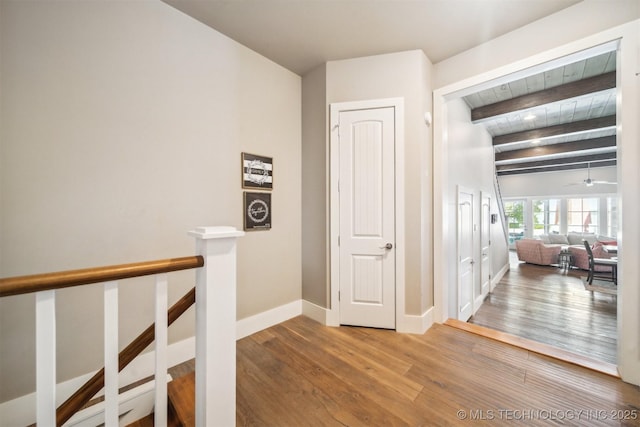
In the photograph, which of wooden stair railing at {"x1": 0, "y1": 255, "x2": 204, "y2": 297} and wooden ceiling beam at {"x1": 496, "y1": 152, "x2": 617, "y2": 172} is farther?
wooden ceiling beam at {"x1": 496, "y1": 152, "x2": 617, "y2": 172}

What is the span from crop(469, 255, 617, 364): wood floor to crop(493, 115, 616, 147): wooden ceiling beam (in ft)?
10.2

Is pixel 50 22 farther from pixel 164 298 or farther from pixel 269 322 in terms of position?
pixel 269 322

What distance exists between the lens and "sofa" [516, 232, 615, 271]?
19.9 ft

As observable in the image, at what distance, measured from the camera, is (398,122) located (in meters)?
2.38

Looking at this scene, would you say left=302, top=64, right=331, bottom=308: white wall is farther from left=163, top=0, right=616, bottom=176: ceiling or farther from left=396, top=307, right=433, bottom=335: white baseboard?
left=396, top=307, right=433, bottom=335: white baseboard

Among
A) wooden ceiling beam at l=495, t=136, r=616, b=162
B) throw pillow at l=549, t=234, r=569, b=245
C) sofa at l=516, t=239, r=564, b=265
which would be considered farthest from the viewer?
throw pillow at l=549, t=234, r=569, b=245

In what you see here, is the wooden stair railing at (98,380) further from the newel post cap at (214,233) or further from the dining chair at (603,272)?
the dining chair at (603,272)

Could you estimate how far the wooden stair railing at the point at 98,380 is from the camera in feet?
3.26

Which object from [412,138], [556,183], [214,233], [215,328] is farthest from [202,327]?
[556,183]

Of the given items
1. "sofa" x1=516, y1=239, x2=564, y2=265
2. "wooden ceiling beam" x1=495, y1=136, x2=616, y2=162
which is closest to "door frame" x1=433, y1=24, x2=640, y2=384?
"wooden ceiling beam" x1=495, y1=136, x2=616, y2=162

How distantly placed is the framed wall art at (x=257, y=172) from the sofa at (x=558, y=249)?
8088mm

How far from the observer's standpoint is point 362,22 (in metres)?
2.02

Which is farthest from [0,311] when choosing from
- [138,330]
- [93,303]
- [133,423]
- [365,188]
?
[365,188]

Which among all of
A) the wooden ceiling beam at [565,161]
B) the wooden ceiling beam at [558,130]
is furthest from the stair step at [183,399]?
the wooden ceiling beam at [565,161]
